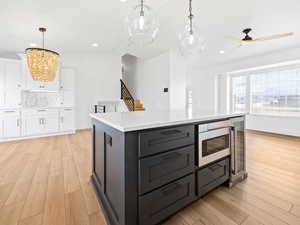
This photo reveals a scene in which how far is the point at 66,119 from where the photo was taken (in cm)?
482

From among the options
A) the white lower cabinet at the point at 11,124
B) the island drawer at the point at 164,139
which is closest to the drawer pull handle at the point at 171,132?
the island drawer at the point at 164,139

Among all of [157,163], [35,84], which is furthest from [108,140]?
[35,84]

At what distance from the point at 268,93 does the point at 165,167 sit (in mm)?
5996

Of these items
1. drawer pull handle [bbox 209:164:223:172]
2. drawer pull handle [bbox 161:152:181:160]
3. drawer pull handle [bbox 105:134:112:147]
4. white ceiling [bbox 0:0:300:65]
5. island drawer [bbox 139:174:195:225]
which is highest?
white ceiling [bbox 0:0:300:65]

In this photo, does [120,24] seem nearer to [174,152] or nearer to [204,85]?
[174,152]

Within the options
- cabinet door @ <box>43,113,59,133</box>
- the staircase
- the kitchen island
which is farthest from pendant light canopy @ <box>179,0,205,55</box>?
cabinet door @ <box>43,113,59,133</box>

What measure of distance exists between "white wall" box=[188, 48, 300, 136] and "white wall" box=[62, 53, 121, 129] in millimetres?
3972

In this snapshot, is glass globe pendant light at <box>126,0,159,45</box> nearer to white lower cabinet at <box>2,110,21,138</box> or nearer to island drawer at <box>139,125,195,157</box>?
island drawer at <box>139,125,195,157</box>

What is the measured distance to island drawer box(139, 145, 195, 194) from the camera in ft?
3.30

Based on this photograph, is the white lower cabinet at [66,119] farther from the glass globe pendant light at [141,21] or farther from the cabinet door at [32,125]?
the glass globe pendant light at [141,21]

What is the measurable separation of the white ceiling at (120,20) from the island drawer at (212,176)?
278 centimetres

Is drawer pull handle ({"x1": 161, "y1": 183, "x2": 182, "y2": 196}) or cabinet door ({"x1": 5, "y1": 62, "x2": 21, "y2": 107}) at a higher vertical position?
cabinet door ({"x1": 5, "y1": 62, "x2": 21, "y2": 107})

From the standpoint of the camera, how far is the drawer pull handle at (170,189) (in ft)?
3.70

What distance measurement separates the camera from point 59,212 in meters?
1.34
